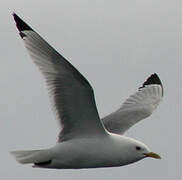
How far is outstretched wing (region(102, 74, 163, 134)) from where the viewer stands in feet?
46.1

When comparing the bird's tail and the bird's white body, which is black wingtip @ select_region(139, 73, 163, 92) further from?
the bird's tail

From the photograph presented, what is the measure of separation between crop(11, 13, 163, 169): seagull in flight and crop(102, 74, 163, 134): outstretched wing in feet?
4.64

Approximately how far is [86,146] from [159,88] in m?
4.86

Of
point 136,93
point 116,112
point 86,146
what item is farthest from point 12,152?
point 136,93

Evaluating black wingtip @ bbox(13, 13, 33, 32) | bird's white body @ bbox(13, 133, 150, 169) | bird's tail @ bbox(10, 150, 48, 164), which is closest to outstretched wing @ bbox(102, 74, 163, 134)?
bird's white body @ bbox(13, 133, 150, 169)

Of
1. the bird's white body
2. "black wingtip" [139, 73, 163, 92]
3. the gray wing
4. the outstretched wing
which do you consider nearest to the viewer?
the gray wing

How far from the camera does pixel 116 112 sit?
15.0 meters

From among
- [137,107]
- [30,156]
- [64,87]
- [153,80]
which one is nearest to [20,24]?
[64,87]

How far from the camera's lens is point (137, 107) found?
15445 millimetres

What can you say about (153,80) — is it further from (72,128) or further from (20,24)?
(20,24)

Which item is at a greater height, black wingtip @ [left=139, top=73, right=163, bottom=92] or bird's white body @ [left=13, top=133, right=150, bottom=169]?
black wingtip @ [left=139, top=73, right=163, bottom=92]

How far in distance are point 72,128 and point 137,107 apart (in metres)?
3.32

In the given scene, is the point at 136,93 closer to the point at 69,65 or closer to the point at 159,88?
the point at 159,88

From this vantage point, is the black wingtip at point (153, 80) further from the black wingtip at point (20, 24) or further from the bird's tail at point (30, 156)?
the black wingtip at point (20, 24)
